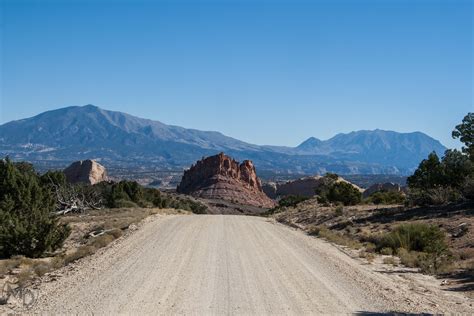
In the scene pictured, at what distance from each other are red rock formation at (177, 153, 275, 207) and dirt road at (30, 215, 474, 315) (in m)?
109

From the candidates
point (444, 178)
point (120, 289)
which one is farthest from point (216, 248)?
point (444, 178)

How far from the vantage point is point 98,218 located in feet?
141

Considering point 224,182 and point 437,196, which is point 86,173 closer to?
point 224,182

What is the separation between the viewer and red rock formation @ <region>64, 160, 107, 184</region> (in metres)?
117

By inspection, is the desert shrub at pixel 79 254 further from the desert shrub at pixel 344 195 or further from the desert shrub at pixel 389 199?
the desert shrub at pixel 389 199

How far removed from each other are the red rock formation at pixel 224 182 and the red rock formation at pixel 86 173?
2327cm

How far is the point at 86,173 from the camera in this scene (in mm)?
118812

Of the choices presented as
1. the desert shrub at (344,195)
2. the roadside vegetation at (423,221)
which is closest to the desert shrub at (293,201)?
the desert shrub at (344,195)

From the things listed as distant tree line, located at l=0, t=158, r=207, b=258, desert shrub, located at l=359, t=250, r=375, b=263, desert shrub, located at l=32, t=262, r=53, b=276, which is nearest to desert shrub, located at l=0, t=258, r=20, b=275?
distant tree line, located at l=0, t=158, r=207, b=258

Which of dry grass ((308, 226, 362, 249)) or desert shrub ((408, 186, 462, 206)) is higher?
desert shrub ((408, 186, 462, 206))

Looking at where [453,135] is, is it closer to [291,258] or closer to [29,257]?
[291,258]

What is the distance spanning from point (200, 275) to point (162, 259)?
136 inches

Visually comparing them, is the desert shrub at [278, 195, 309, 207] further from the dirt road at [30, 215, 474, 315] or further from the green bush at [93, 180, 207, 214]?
the dirt road at [30, 215, 474, 315]

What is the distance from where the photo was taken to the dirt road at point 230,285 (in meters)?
11.6
